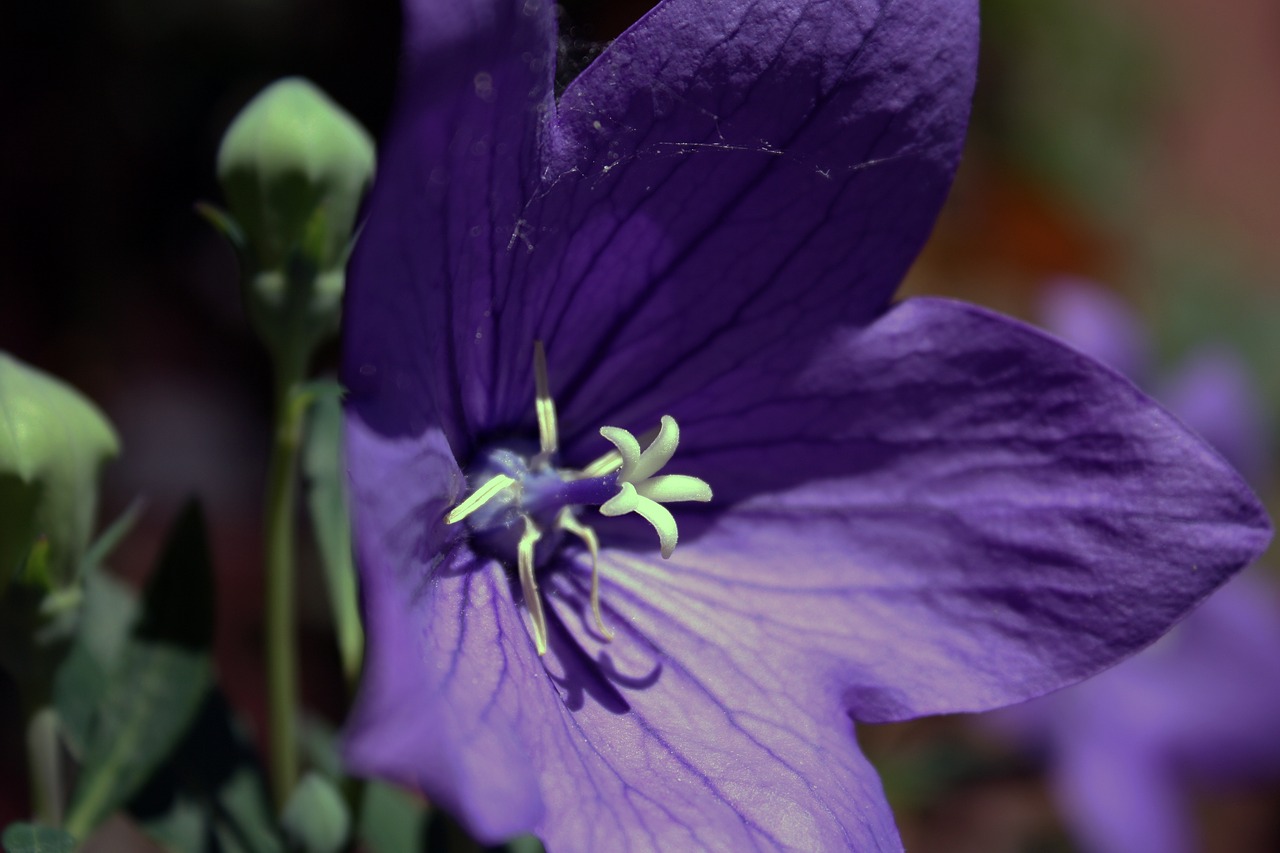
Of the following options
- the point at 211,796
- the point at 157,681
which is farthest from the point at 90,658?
the point at 211,796

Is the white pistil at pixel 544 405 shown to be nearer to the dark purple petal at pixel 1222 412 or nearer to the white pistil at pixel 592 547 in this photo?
the white pistil at pixel 592 547

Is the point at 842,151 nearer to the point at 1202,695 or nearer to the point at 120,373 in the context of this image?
the point at 1202,695

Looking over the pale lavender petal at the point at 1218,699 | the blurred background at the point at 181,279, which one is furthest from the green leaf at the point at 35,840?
the pale lavender petal at the point at 1218,699

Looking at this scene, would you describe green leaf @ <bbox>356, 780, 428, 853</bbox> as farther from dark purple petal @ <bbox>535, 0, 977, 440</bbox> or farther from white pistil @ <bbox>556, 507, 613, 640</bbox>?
dark purple petal @ <bbox>535, 0, 977, 440</bbox>

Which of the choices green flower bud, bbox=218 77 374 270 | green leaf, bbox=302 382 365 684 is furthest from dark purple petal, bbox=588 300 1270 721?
green flower bud, bbox=218 77 374 270

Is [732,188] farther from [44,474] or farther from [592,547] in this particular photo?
[44,474]
